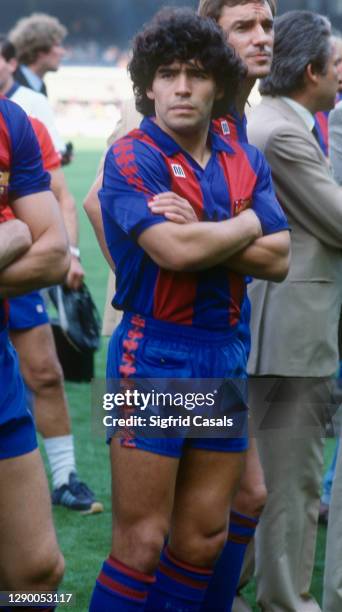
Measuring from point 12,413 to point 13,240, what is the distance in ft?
1.37

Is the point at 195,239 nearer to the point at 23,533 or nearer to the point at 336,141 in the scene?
the point at 23,533

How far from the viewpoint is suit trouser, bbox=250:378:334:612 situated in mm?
3859

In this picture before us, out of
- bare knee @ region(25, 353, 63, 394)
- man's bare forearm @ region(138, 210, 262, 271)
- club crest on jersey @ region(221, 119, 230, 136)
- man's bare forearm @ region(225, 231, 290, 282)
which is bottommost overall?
bare knee @ region(25, 353, 63, 394)

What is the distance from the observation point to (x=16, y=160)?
296 centimetres

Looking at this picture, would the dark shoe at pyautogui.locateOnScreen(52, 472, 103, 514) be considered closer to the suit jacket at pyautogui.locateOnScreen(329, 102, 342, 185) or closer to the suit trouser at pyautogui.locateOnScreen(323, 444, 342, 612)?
the suit trouser at pyautogui.locateOnScreen(323, 444, 342, 612)

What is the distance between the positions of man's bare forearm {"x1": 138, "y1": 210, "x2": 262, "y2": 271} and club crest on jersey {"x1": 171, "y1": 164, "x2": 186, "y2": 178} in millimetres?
156

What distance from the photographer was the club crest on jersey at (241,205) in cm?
312

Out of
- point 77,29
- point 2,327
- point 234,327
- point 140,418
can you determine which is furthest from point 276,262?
point 77,29

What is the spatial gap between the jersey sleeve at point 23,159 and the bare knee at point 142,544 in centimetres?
88

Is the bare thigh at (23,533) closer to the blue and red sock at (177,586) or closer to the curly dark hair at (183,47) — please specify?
the blue and red sock at (177,586)

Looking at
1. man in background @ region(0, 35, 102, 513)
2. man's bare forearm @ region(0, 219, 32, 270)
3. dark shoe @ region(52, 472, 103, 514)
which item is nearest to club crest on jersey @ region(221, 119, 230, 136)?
man's bare forearm @ region(0, 219, 32, 270)

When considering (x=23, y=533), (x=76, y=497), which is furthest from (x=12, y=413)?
(x=76, y=497)

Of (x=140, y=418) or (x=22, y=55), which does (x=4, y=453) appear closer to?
(x=140, y=418)

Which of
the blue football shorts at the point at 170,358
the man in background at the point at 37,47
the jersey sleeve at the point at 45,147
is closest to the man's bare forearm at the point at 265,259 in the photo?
the blue football shorts at the point at 170,358
